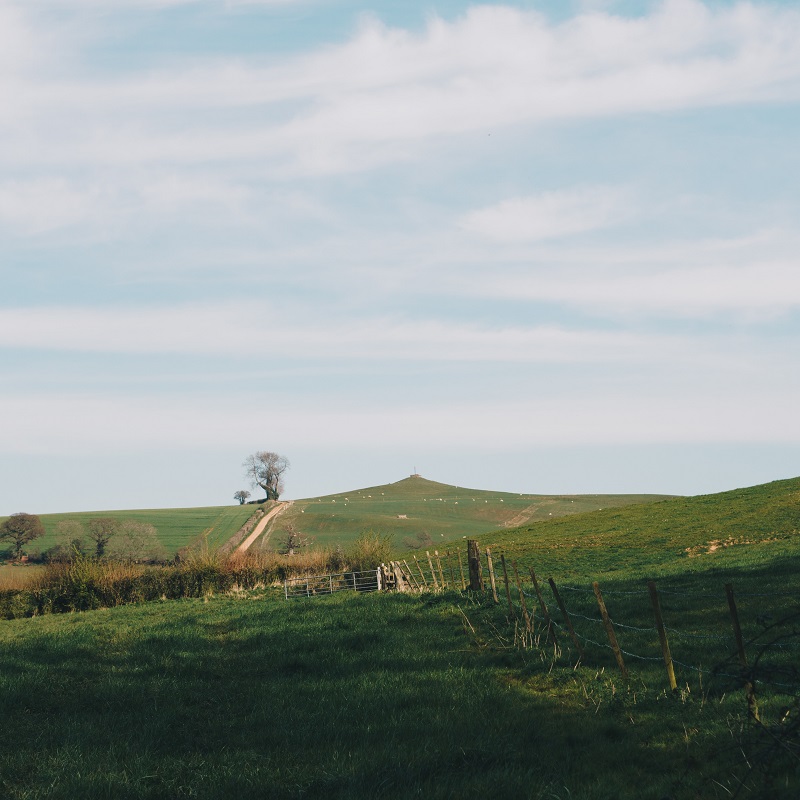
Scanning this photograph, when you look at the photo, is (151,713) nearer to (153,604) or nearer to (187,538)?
(153,604)

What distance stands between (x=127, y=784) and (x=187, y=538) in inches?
4702

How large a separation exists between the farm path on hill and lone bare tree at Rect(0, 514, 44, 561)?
97.5 ft

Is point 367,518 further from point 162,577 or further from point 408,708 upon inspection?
point 408,708

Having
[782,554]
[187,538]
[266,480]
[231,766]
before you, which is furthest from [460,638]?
[266,480]

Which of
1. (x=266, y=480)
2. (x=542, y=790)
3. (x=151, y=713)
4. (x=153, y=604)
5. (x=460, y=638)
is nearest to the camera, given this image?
(x=542, y=790)

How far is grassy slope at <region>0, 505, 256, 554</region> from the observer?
384 ft

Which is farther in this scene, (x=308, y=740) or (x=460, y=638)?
(x=460, y=638)

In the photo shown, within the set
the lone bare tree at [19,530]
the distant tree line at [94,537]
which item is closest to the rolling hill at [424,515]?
the distant tree line at [94,537]

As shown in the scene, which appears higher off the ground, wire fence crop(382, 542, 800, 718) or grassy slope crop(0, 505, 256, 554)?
grassy slope crop(0, 505, 256, 554)

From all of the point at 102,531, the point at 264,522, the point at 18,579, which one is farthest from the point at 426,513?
the point at 18,579

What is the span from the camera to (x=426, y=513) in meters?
150

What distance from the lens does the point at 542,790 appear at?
8766 millimetres

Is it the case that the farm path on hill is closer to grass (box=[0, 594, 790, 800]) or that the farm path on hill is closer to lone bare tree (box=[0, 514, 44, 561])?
lone bare tree (box=[0, 514, 44, 561])

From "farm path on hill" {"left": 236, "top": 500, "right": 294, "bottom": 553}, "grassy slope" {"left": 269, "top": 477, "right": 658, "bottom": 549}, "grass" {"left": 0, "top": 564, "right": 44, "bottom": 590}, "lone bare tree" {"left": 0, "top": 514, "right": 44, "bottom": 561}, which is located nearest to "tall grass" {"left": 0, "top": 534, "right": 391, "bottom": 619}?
"grass" {"left": 0, "top": 564, "right": 44, "bottom": 590}
